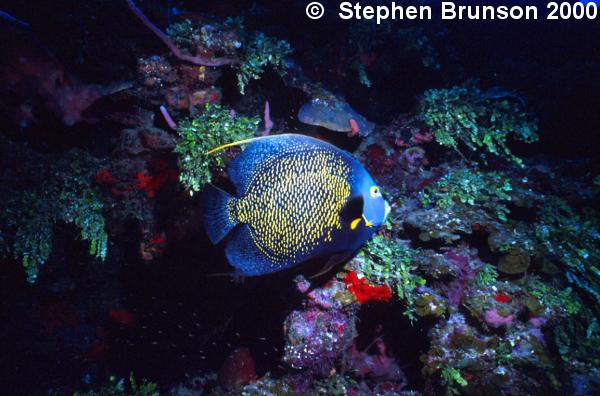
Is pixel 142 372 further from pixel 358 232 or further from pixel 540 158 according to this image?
pixel 540 158

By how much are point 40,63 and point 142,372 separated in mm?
4214

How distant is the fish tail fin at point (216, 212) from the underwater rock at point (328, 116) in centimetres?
264

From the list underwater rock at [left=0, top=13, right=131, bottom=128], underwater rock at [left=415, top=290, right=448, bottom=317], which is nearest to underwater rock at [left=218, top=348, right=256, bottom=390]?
underwater rock at [left=415, top=290, right=448, bottom=317]

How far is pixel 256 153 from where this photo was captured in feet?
6.25

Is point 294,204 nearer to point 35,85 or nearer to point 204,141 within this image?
point 204,141

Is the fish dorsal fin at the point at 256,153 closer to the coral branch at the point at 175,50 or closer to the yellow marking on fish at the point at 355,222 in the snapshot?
the yellow marking on fish at the point at 355,222

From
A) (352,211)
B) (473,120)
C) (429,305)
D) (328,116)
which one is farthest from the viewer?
(328,116)

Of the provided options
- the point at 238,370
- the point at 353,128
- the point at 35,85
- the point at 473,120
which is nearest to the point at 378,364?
the point at 238,370

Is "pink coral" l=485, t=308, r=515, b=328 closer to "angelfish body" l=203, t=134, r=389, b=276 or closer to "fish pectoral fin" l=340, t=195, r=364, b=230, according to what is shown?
"angelfish body" l=203, t=134, r=389, b=276

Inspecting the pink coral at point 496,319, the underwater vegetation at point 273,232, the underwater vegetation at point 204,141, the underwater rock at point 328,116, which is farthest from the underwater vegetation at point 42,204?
the pink coral at point 496,319

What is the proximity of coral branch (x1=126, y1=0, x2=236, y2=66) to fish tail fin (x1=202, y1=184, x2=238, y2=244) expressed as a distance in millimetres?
2405

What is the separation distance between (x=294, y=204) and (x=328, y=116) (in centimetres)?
283

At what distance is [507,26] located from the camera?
889 centimetres

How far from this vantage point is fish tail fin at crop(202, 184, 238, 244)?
1.88 m
